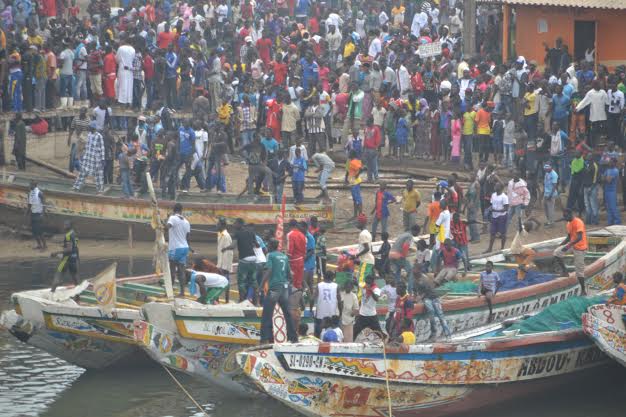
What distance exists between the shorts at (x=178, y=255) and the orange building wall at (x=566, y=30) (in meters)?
13.8

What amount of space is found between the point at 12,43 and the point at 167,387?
12904mm

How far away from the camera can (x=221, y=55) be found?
1281 inches

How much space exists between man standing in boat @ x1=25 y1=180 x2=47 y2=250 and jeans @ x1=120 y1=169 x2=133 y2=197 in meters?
1.54

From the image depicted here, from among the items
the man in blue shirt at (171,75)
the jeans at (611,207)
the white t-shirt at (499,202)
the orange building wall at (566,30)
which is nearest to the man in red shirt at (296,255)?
the white t-shirt at (499,202)

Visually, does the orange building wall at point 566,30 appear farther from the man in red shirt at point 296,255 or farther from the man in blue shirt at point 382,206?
the man in red shirt at point 296,255

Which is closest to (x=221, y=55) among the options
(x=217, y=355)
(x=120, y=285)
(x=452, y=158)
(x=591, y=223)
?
(x=452, y=158)

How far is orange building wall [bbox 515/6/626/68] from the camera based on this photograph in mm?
31984

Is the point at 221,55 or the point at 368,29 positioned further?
the point at 368,29

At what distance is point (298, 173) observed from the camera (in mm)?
27234

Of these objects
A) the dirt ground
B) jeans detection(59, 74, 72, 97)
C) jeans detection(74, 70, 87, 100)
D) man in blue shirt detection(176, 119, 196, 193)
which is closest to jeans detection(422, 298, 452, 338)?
the dirt ground

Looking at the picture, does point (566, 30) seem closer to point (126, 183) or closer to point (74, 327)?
point (126, 183)

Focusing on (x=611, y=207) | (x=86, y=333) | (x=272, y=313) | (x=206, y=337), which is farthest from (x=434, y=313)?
(x=611, y=207)

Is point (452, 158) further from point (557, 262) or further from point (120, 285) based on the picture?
point (120, 285)

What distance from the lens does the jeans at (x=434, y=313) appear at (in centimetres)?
1933
